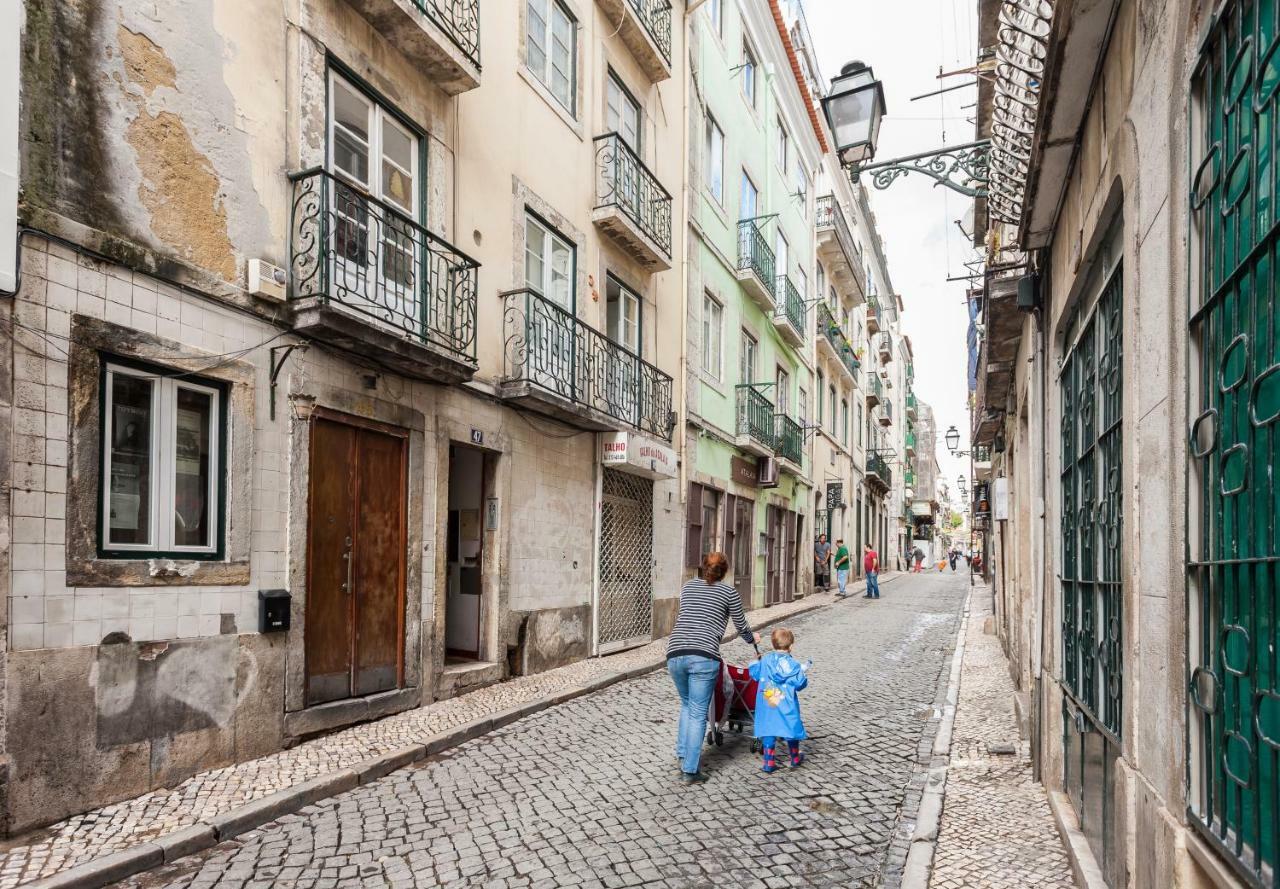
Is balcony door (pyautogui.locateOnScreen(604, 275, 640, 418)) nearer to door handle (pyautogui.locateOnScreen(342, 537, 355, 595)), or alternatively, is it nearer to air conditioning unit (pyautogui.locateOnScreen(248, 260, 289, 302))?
door handle (pyautogui.locateOnScreen(342, 537, 355, 595))

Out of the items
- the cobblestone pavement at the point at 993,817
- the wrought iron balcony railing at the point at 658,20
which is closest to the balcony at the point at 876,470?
the wrought iron balcony railing at the point at 658,20

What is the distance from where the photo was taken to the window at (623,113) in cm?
1331

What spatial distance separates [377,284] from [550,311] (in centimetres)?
371

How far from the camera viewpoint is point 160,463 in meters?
6.08

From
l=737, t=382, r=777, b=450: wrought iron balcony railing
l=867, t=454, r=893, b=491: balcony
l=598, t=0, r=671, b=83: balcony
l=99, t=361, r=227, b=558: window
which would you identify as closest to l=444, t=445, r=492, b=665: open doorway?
l=99, t=361, r=227, b=558: window

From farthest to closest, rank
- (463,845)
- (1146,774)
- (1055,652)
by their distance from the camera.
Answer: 1. (1055,652)
2. (463,845)
3. (1146,774)

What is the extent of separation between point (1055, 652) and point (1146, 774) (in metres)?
2.74

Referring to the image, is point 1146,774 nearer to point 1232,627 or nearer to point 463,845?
point 1232,627

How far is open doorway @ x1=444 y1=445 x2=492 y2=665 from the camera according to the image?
10445mm

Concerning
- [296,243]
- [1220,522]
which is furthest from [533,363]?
[1220,522]

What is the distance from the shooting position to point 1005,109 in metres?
5.28

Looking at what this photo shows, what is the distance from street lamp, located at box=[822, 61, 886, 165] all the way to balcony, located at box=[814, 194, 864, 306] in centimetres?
2039

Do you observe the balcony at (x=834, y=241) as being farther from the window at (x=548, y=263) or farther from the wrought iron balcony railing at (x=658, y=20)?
the window at (x=548, y=263)

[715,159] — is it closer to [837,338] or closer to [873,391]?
[837,338]
